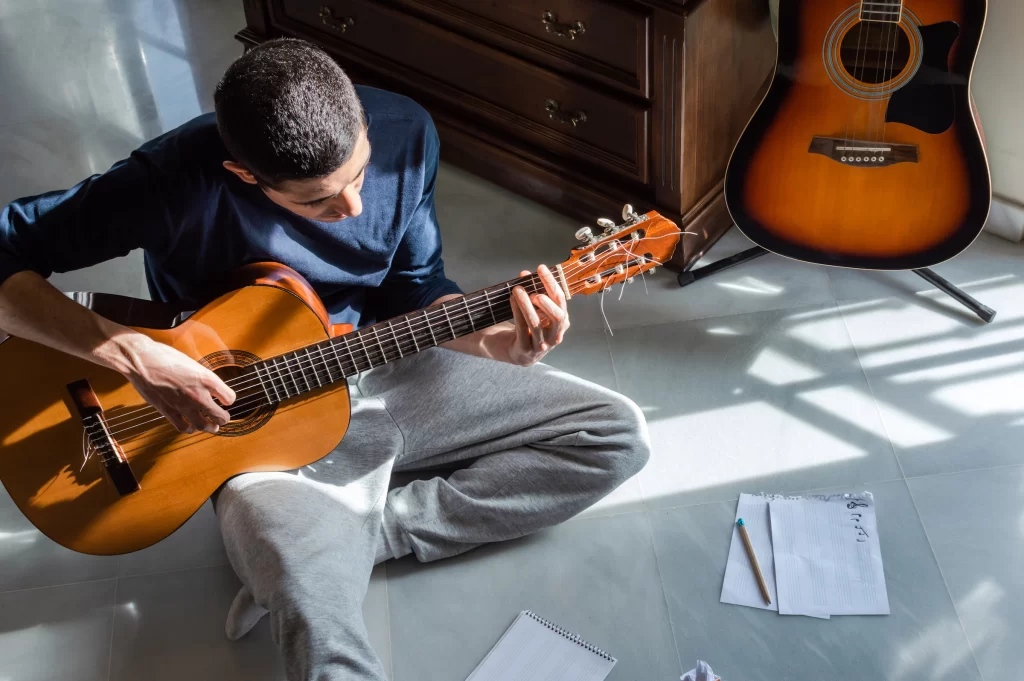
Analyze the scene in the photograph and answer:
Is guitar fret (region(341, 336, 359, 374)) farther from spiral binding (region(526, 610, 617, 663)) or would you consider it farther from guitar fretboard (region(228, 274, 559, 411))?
spiral binding (region(526, 610, 617, 663))

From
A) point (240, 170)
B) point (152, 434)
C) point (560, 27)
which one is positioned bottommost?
point (152, 434)

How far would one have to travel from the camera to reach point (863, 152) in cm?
204

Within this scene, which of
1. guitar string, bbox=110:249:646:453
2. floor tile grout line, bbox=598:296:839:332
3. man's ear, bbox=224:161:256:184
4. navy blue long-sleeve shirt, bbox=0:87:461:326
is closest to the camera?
man's ear, bbox=224:161:256:184

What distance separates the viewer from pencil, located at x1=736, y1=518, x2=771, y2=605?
1.86m

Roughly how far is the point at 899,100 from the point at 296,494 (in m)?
1.35

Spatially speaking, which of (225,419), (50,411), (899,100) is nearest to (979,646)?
(899,100)

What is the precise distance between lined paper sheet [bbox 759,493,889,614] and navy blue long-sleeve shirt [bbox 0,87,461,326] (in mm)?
789

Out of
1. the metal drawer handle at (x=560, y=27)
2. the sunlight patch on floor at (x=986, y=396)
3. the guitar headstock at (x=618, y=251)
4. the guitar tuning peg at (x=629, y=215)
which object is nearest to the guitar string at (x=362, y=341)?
the guitar headstock at (x=618, y=251)

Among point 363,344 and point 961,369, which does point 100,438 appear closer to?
point 363,344

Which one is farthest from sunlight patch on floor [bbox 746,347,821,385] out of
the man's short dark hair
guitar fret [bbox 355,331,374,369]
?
the man's short dark hair

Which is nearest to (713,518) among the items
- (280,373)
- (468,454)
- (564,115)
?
(468,454)

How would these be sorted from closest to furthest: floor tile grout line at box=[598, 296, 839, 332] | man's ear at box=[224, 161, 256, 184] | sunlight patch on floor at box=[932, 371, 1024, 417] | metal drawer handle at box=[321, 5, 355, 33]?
man's ear at box=[224, 161, 256, 184] < sunlight patch on floor at box=[932, 371, 1024, 417] < floor tile grout line at box=[598, 296, 839, 332] < metal drawer handle at box=[321, 5, 355, 33]

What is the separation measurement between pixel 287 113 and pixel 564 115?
1.15m

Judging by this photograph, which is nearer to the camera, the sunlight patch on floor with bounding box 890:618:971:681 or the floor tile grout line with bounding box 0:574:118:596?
the sunlight patch on floor with bounding box 890:618:971:681
